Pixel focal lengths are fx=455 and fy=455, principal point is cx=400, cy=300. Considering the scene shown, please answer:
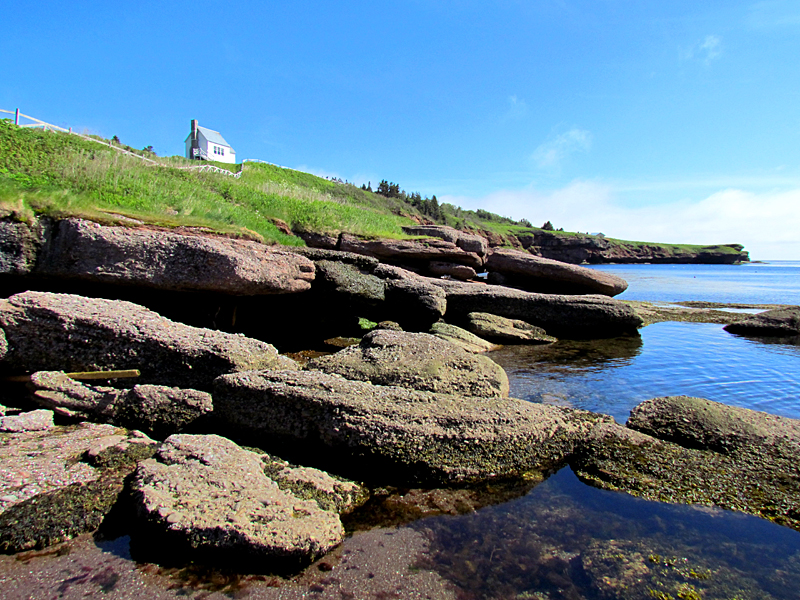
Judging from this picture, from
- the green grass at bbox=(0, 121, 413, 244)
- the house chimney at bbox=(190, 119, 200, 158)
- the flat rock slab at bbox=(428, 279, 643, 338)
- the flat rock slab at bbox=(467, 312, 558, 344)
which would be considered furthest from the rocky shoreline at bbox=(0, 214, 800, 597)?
the house chimney at bbox=(190, 119, 200, 158)

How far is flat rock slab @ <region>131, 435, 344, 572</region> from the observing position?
3.16 meters

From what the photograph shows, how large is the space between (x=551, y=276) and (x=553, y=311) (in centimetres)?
468

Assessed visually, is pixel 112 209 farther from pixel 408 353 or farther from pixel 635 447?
pixel 635 447

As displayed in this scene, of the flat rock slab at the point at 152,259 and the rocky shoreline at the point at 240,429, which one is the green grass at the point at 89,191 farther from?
the rocky shoreline at the point at 240,429

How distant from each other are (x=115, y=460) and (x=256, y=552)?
1.97 metres

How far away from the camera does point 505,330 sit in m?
12.3

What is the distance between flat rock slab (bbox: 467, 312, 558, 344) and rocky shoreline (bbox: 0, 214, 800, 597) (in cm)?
588

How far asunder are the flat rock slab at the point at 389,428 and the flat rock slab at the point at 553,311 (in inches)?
340

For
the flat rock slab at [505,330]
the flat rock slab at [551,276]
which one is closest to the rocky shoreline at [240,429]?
the flat rock slab at [505,330]

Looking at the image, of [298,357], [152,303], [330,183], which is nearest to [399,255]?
[298,357]

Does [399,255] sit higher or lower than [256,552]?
higher

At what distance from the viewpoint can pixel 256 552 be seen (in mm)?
3139

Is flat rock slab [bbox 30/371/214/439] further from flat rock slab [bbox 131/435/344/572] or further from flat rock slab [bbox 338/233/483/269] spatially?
flat rock slab [bbox 338/233/483/269]

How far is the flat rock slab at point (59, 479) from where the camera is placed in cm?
338
